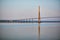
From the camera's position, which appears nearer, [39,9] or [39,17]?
[39,9]

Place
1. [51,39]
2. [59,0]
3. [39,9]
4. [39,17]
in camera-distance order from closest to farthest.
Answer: [51,39] → [59,0] → [39,9] → [39,17]

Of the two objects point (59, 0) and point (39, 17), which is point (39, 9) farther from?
point (59, 0)

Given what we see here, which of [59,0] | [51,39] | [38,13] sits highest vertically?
[59,0]

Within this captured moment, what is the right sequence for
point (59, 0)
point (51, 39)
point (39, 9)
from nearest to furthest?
point (51, 39)
point (59, 0)
point (39, 9)

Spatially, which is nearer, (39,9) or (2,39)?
(2,39)

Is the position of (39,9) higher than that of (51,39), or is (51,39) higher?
(39,9)

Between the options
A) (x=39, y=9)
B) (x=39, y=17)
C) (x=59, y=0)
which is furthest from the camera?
(x=39, y=17)

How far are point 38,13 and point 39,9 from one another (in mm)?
166

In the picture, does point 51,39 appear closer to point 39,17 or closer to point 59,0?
point 59,0

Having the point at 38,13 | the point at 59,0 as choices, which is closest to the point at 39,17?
the point at 38,13

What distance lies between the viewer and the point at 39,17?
140 inches

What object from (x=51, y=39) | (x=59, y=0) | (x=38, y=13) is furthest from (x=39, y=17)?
(x=51, y=39)

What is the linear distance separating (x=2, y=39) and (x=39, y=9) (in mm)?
2251

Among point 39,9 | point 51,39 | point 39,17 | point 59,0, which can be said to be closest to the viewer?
point 51,39
